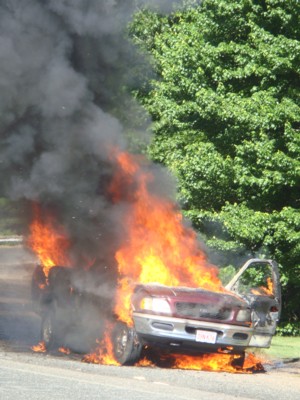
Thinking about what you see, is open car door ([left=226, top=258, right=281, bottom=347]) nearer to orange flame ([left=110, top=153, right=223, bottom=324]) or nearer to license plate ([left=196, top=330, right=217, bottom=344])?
orange flame ([left=110, top=153, right=223, bottom=324])

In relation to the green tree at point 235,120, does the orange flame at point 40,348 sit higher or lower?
lower

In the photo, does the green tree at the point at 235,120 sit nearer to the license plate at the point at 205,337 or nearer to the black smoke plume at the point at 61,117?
the black smoke plume at the point at 61,117

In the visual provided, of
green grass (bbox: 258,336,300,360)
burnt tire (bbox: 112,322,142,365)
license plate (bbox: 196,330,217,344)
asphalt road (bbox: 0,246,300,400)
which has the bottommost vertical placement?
asphalt road (bbox: 0,246,300,400)

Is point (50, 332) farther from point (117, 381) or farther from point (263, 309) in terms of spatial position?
point (117, 381)

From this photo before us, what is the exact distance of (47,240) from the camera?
14906mm

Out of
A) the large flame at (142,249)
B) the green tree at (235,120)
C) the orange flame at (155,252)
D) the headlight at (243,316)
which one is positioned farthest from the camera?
the green tree at (235,120)

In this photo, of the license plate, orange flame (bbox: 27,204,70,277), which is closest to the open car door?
Result: the license plate

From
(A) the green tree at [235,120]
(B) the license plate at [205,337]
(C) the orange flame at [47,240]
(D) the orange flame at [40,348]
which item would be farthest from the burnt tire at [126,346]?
(A) the green tree at [235,120]

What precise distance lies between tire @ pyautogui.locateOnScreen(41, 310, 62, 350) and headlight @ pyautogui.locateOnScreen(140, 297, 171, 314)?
6.72 feet

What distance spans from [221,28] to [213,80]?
1196 millimetres

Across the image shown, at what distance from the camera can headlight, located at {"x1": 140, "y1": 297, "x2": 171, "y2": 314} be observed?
11992 millimetres

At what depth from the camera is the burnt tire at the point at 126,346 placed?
39.4 ft

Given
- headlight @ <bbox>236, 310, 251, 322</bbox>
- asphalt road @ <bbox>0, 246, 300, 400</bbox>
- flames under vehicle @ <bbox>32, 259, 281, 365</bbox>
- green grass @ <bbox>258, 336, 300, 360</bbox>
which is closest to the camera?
asphalt road @ <bbox>0, 246, 300, 400</bbox>

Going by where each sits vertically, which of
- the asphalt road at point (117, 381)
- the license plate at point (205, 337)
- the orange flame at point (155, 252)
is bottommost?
the asphalt road at point (117, 381)
